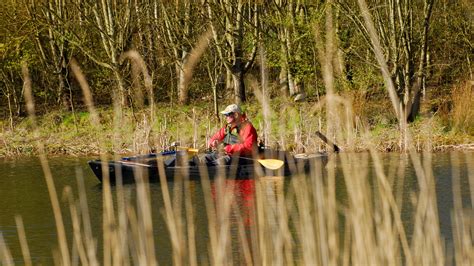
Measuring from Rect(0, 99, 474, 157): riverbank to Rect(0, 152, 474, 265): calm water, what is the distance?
1.02 m

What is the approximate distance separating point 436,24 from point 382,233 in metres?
18.7

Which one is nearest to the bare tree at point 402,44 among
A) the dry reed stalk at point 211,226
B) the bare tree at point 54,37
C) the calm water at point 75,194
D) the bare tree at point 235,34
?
the bare tree at point 235,34

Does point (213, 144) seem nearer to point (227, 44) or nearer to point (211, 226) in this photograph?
point (227, 44)

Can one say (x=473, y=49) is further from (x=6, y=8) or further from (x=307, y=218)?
(x=307, y=218)

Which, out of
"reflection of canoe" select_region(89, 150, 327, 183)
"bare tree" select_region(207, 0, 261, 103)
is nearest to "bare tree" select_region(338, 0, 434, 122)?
"bare tree" select_region(207, 0, 261, 103)

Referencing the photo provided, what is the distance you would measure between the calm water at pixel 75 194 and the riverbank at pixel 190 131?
1.02 metres

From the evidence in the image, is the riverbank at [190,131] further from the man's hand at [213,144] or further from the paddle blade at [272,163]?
the paddle blade at [272,163]

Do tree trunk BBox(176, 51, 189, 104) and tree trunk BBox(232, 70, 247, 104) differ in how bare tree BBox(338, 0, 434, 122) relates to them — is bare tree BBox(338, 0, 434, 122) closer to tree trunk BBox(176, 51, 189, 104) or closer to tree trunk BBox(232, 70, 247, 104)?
A: tree trunk BBox(232, 70, 247, 104)

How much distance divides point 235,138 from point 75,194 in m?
2.64

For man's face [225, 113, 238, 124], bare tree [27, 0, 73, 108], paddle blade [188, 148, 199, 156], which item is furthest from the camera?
bare tree [27, 0, 73, 108]

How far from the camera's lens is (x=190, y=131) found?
21.1 metres

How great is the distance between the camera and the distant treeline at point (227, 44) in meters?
20.9

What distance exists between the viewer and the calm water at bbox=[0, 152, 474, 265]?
1031 cm

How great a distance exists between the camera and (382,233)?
6.18 m
